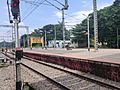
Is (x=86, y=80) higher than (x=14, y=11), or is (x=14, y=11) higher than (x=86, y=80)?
(x=14, y=11)

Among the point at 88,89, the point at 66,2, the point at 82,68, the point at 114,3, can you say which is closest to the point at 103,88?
the point at 88,89

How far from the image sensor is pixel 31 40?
359 ft

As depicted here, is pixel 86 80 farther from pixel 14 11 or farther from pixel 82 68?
pixel 14 11

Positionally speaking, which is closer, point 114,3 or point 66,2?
point 66,2

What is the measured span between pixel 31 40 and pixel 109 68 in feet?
310

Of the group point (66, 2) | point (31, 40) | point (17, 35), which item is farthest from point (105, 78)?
point (31, 40)

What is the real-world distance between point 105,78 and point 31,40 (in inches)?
3698

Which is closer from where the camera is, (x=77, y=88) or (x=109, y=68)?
(x=77, y=88)

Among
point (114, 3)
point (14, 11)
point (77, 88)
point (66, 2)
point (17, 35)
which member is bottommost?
point (77, 88)

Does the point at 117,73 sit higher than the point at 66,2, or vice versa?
the point at 66,2

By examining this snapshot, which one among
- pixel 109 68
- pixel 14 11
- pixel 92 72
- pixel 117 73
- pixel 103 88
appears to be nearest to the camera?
pixel 14 11

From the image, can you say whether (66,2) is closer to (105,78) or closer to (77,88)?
(105,78)

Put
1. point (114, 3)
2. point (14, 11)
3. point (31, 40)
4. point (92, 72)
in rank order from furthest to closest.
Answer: point (31, 40), point (114, 3), point (92, 72), point (14, 11)

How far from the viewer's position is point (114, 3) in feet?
319
